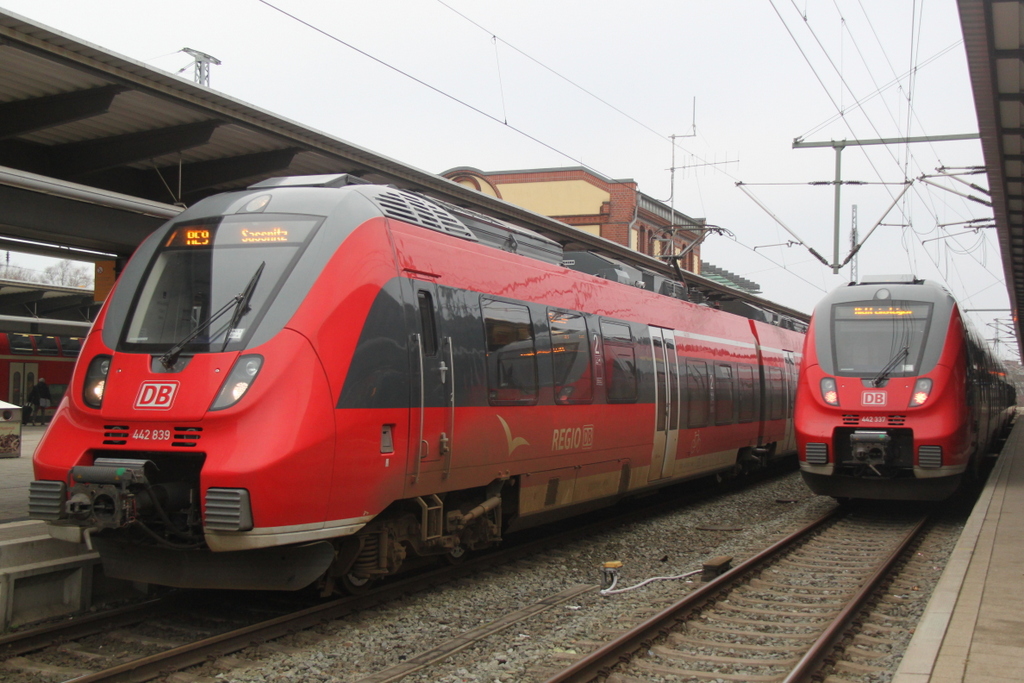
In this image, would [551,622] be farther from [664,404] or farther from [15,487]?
[15,487]

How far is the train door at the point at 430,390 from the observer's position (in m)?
6.96

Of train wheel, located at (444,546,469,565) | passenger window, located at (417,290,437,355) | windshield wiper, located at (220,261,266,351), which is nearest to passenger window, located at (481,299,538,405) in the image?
passenger window, located at (417,290,437,355)

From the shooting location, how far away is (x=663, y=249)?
142ft

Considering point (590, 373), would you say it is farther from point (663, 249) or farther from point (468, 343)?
point (663, 249)

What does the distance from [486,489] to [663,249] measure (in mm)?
36177

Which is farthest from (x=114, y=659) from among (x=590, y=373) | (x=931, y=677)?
(x=590, y=373)

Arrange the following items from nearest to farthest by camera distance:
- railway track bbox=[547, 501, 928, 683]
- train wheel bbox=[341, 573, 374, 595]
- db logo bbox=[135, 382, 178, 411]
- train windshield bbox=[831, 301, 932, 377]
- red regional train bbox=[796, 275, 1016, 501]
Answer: railway track bbox=[547, 501, 928, 683] → db logo bbox=[135, 382, 178, 411] → train wheel bbox=[341, 573, 374, 595] → red regional train bbox=[796, 275, 1016, 501] → train windshield bbox=[831, 301, 932, 377]

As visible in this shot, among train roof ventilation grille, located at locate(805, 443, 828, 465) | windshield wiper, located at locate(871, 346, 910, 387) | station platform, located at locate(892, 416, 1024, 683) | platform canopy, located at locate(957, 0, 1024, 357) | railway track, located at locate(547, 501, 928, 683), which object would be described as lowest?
railway track, located at locate(547, 501, 928, 683)

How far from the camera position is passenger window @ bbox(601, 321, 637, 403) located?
10414 millimetres

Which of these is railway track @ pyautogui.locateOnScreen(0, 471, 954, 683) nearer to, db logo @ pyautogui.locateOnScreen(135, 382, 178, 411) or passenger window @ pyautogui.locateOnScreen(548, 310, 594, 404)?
db logo @ pyautogui.locateOnScreen(135, 382, 178, 411)

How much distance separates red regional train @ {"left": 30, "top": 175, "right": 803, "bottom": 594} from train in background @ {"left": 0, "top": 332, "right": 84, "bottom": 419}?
21.0 meters

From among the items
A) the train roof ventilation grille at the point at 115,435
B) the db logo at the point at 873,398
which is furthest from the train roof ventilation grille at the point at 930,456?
the train roof ventilation grille at the point at 115,435

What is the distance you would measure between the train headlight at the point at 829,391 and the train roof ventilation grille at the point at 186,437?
896 centimetres

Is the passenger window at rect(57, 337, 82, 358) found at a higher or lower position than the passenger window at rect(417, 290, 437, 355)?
higher
